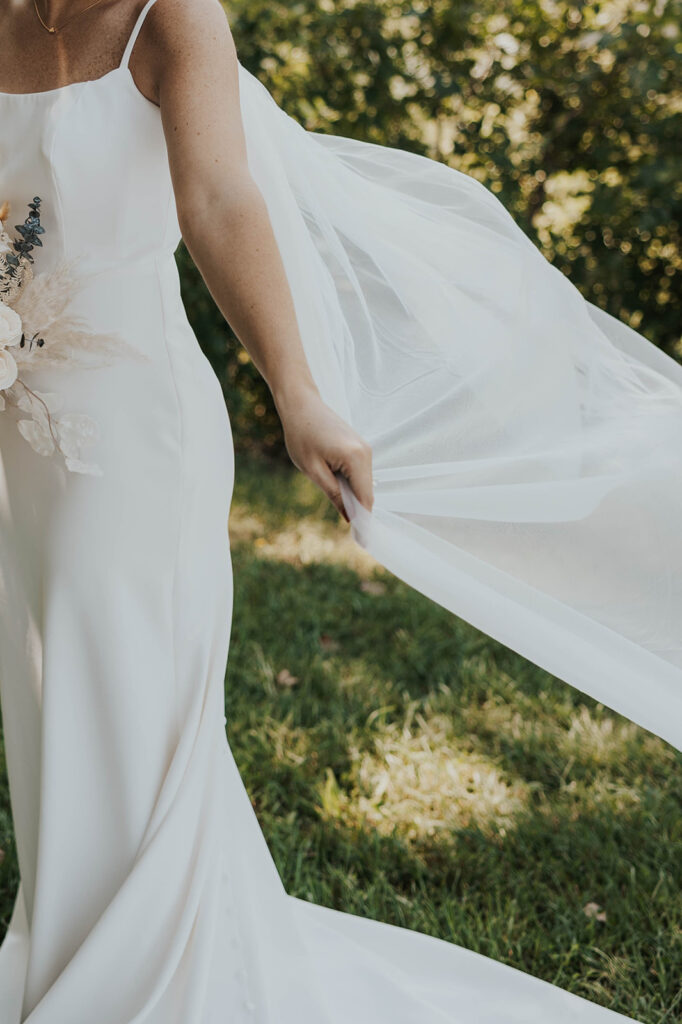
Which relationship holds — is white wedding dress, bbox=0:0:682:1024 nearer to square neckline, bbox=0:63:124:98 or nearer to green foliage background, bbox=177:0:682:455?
square neckline, bbox=0:63:124:98

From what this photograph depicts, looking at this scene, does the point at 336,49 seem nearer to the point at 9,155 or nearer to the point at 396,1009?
the point at 9,155

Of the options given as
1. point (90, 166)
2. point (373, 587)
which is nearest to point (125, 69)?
point (90, 166)

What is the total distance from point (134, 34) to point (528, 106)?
6.01 metres

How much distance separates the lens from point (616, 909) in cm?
263

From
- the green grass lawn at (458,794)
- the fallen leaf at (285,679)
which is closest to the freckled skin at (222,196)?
the green grass lawn at (458,794)

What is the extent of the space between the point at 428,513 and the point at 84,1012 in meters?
1.13

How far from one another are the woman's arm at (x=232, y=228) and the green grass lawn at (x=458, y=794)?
157cm

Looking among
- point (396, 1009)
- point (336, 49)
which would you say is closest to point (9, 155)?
point (396, 1009)

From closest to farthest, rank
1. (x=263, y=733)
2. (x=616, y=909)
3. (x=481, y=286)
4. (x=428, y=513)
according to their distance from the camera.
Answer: (x=428, y=513), (x=481, y=286), (x=616, y=909), (x=263, y=733)

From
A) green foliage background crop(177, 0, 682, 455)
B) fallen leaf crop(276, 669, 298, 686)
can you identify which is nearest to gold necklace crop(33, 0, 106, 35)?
fallen leaf crop(276, 669, 298, 686)

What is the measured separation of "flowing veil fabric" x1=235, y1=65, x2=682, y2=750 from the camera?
1.91 metres

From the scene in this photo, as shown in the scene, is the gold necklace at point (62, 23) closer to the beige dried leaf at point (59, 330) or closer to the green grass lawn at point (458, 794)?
the beige dried leaf at point (59, 330)

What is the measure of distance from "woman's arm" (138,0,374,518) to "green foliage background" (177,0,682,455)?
4.79m

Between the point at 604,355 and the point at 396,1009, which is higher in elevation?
the point at 604,355
